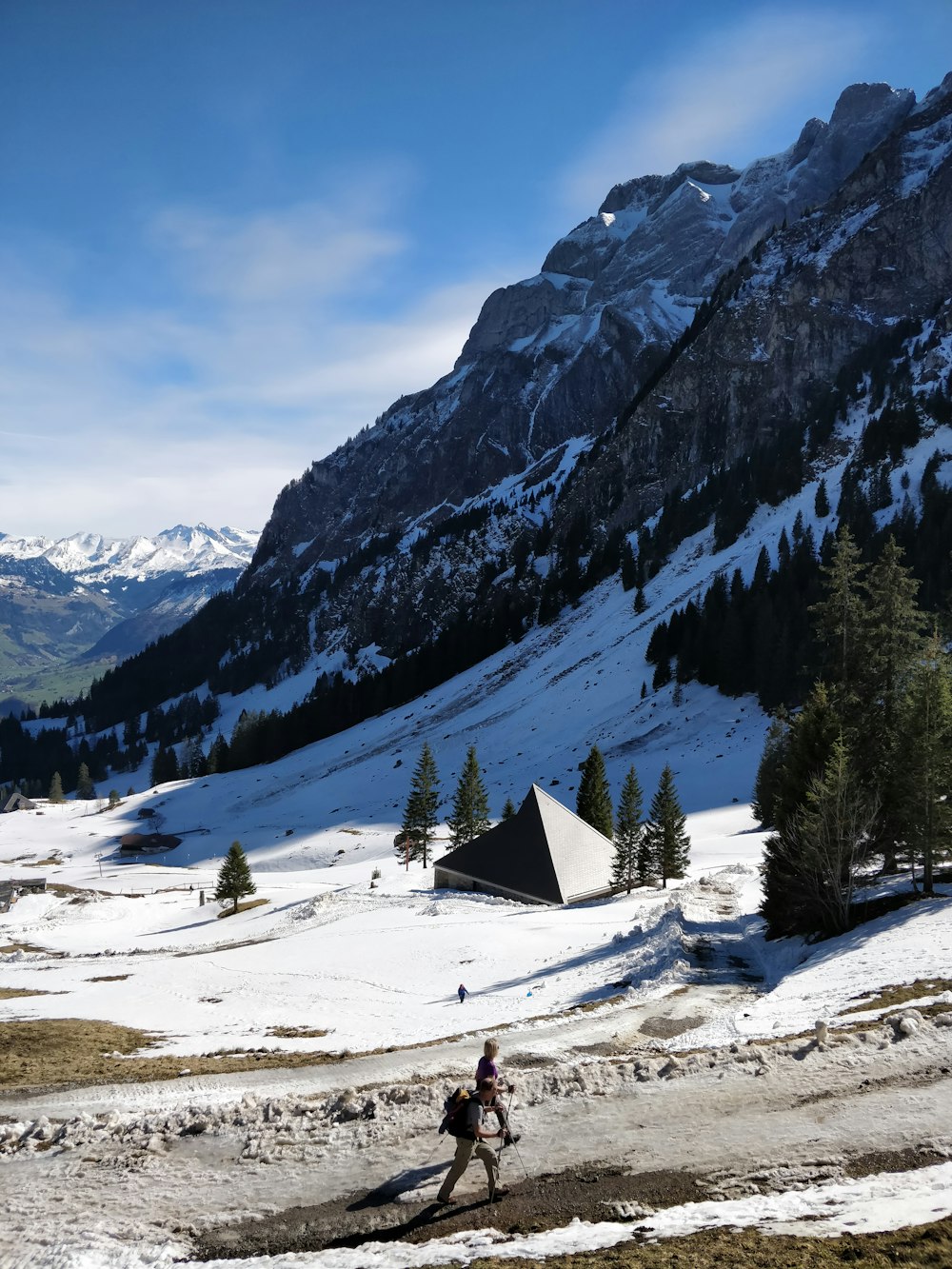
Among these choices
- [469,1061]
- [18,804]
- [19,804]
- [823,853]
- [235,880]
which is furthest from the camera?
[18,804]

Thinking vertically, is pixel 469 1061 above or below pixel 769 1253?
below

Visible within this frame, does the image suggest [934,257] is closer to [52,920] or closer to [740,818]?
[740,818]

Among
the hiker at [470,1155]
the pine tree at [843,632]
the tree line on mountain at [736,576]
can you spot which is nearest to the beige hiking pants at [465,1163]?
the hiker at [470,1155]

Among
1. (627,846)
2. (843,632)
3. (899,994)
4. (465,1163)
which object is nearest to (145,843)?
(627,846)

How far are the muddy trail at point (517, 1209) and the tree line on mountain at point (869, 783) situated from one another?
16.6 meters

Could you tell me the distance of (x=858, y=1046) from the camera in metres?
14.1

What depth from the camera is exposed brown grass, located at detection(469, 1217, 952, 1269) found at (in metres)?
8.25

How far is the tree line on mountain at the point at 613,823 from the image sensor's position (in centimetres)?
5038

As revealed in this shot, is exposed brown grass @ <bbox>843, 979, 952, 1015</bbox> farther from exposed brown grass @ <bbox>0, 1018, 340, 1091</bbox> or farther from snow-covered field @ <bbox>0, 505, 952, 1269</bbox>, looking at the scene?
exposed brown grass @ <bbox>0, 1018, 340, 1091</bbox>

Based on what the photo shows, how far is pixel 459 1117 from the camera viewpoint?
11.1m

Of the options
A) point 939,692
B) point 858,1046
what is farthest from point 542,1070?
point 939,692

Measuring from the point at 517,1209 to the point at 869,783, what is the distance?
23.9m

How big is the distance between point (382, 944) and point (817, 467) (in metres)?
127

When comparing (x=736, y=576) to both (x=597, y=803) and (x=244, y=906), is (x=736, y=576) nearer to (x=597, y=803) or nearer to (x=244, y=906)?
(x=597, y=803)
